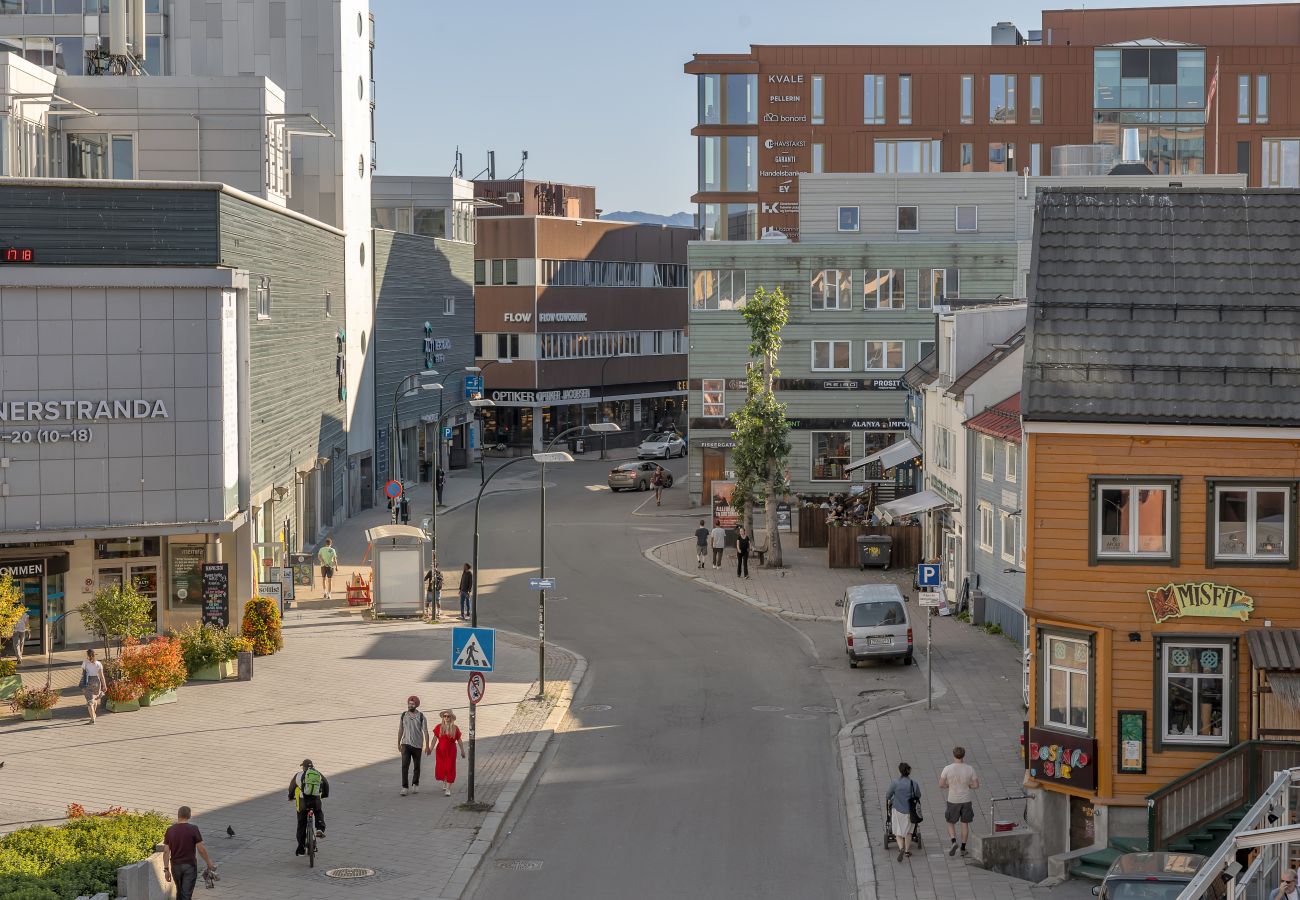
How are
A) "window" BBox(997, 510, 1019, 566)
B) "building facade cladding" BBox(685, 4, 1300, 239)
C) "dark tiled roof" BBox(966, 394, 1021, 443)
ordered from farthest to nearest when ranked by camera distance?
"building facade cladding" BBox(685, 4, 1300, 239)
"window" BBox(997, 510, 1019, 566)
"dark tiled roof" BBox(966, 394, 1021, 443)

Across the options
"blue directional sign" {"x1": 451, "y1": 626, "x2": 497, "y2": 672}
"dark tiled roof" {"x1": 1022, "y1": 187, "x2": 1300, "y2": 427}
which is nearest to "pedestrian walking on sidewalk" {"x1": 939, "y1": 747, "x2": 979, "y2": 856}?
"dark tiled roof" {"x1": 1022, "y1": 187, "x2": 1300, "y2": 427}

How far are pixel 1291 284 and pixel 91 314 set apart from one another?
24606 millimetres

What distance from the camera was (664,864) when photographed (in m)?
23.6

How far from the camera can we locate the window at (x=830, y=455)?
230ft

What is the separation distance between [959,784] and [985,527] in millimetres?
20513

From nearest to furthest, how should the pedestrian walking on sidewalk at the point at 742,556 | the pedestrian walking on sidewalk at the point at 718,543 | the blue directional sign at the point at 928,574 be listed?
the blue directional sign at the point at 928,574 → the pedestrian walking on sidewalk at the point at 742,556 → the pedestrian walking on sidewalk at the point at 718,543

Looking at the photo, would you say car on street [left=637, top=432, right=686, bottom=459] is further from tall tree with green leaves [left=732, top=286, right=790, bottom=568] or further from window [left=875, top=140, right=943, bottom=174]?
tall tree with green leaves [left=732, top=286, right=790, bottom=568]

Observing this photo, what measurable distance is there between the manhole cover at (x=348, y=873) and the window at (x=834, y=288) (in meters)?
49.5

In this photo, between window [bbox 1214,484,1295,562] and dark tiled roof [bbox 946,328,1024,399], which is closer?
window [bbox 1214,484,1295,562]

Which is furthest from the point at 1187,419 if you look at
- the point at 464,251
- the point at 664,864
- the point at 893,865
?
the point at 464,251

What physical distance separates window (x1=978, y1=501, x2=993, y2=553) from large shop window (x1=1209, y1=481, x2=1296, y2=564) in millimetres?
19292

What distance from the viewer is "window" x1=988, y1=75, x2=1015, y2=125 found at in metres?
93.9

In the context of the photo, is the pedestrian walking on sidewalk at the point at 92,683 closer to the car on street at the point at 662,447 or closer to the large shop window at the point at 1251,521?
the large shop window at the point at 1251,521

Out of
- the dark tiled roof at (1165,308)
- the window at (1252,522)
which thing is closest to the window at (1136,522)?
the window at (1252,522)
